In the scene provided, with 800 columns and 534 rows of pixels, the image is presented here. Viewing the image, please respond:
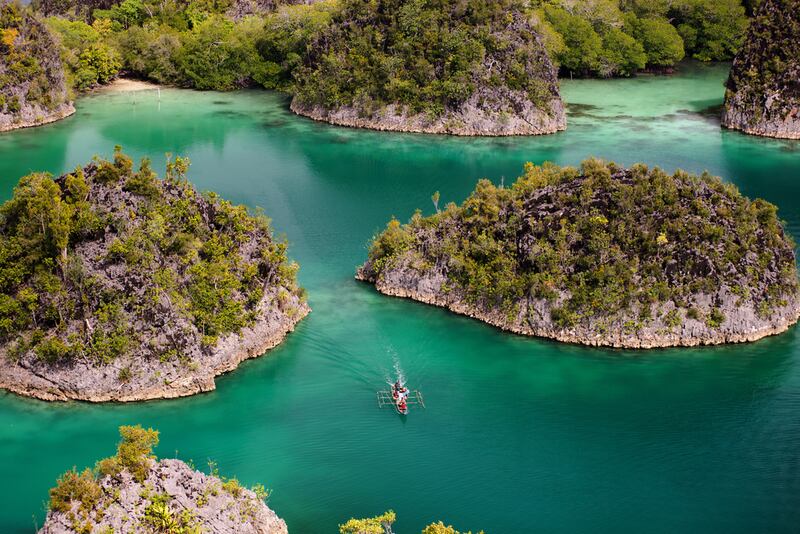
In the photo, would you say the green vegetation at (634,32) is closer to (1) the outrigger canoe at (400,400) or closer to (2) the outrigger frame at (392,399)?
(2) the outrigger frame at (392,399)

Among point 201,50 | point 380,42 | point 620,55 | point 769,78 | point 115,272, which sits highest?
point 380,42

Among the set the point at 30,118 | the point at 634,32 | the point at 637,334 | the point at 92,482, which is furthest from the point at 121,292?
the point at 634,32

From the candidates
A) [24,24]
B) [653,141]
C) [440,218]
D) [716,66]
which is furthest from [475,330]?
[716,66]

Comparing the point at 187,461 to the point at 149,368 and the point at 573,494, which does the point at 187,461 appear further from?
the point at 573,494

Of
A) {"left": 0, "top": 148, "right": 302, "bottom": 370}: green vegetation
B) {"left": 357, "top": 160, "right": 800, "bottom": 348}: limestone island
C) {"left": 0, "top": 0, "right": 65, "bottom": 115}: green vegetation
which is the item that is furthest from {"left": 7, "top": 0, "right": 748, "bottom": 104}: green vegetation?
{"left": 0, "top": 148, "right": 302, "bottom": 370}: green vegetation

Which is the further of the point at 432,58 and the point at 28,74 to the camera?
the point at 28,74

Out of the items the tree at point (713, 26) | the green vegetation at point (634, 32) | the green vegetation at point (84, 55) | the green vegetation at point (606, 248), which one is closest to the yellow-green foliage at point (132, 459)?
the green vegetation at point (606, 248)

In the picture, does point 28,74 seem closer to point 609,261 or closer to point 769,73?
point 609,261
